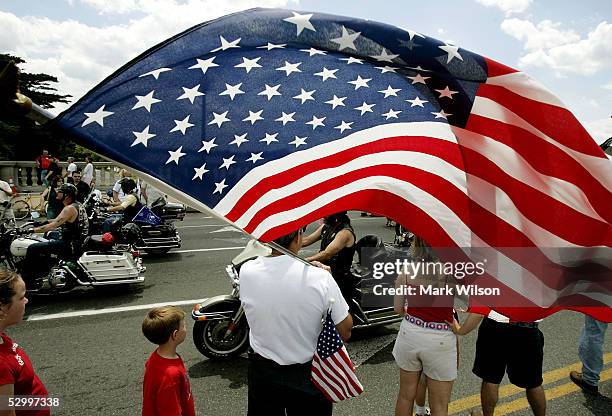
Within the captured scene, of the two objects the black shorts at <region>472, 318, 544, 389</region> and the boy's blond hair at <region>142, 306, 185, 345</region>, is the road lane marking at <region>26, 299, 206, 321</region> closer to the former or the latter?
the boy's blond hair at <region>142, 306, 185, 345</region>

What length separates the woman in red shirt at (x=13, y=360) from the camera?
212cm

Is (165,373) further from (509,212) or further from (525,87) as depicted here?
(525,87)

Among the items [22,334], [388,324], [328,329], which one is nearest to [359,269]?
[388,324]

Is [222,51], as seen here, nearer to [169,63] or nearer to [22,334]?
[169,63]

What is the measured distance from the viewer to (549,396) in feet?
13.3

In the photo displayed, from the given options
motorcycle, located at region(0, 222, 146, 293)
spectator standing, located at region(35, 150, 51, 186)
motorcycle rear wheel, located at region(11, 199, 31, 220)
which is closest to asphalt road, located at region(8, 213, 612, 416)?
motorcycle, located at region(0, 222, 146, 293)

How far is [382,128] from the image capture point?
2336 millimetres

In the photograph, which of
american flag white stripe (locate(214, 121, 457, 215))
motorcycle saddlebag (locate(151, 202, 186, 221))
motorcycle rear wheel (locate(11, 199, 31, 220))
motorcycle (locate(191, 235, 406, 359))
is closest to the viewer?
american flag white stripe (locate(214, 121, 457, 215))

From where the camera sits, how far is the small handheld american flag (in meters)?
2.27

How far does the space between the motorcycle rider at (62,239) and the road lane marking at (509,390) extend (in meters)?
5.89

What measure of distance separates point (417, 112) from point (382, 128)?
0.21 metres

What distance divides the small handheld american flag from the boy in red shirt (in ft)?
2.58

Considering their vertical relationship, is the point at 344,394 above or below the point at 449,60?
below

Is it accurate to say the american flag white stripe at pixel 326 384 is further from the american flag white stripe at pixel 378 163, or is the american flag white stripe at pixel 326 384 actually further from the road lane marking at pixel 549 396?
the road lane marking at pixel 549 396
